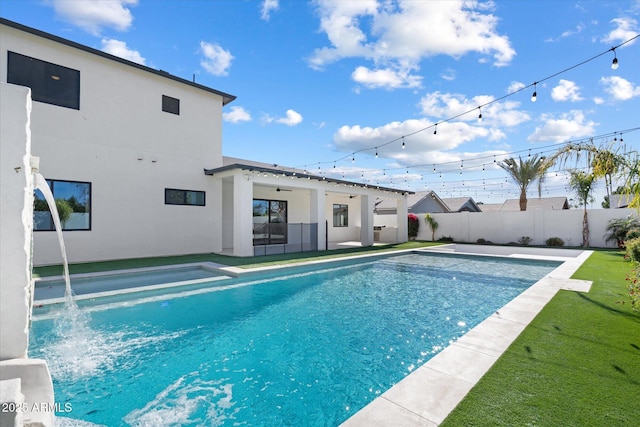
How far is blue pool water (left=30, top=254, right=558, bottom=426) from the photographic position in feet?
10.2

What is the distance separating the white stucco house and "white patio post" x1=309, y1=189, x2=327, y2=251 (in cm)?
5

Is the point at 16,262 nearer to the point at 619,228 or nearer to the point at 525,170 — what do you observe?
the point at 619,228

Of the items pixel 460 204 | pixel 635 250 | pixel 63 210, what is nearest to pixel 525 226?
pixel 460 204

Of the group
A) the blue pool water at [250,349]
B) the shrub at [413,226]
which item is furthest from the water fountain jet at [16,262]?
the shrub at [413,226]

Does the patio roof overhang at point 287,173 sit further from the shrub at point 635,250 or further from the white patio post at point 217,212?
the shrub at point 635,250

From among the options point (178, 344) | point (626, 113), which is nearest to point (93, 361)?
point (178, 344)

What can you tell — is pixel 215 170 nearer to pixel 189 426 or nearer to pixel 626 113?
pixel 189 426

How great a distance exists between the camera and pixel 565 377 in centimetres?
292

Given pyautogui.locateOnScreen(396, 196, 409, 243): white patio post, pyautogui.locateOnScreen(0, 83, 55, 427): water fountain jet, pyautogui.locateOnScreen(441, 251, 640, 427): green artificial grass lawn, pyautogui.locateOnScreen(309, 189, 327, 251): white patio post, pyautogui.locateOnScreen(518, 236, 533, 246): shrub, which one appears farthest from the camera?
pyautogui.locateOnScreen(396, 196, 409, 243): white patio post

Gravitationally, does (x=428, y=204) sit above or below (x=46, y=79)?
below

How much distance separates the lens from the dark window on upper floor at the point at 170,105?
12.0 m

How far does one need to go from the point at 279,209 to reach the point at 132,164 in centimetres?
766

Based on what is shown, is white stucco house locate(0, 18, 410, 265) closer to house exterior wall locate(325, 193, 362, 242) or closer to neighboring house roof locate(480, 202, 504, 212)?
house exterior wall locate(325, 193, 362, 242)

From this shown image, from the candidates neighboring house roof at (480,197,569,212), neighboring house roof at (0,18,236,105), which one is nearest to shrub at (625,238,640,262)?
neighboring house roof at (0,18,236,105)
